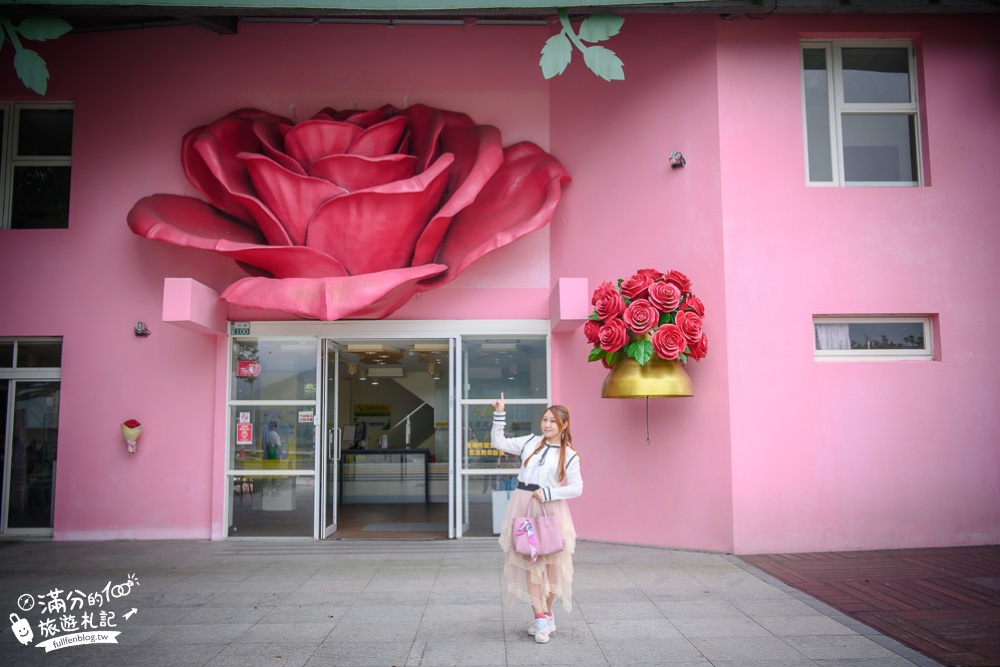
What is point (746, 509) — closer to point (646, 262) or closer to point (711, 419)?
point (711, 419)

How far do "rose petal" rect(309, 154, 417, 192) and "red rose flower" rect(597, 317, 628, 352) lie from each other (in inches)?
113

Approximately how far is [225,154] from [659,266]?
16.1ft

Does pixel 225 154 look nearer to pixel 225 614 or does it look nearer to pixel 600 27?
pixel 600 27

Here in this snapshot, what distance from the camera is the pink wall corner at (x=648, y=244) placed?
305 inches

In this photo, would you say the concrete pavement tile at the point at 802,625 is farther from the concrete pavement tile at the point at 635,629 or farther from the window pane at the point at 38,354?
the window pane at the point at 38,354

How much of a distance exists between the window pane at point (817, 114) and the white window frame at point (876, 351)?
1.51 meters

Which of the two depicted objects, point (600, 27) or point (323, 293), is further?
point (323, 293)

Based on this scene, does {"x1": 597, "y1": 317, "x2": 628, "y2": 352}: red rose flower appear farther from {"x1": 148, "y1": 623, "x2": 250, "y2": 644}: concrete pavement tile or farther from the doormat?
{"x1": 148, "y1": 623, "x2": 250, "y2": 644}: concrete pavement tile

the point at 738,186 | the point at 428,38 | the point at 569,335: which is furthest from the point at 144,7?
the point at 738,186

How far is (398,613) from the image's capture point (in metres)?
5.68

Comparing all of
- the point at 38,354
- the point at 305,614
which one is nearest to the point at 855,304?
the point at 305,614

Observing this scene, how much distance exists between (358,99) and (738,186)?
455 centimetres

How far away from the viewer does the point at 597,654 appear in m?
4.70

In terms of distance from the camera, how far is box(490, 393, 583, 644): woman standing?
4.91 meters
